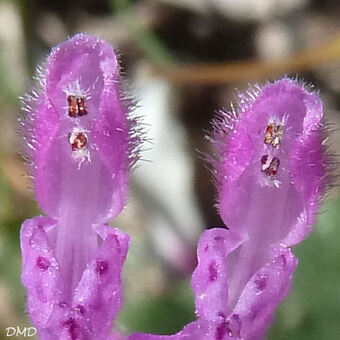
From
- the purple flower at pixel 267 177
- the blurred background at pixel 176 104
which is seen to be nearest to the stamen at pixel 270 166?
the purple flower at pixel 267 177

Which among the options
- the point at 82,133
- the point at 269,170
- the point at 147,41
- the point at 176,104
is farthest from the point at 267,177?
the point at 176,104

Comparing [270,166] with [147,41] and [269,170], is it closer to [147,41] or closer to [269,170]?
[269,170]

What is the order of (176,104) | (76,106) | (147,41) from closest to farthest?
(76,106)
(147,41)
(176,104)

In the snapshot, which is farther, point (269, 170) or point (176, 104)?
point (176, 104)

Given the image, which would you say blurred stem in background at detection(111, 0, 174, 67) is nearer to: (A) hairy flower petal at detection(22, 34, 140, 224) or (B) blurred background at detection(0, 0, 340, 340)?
(B) blurred background at detection(0, 0, 340, 340)

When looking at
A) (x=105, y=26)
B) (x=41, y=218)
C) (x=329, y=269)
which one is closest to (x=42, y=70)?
(x=41, y=218)

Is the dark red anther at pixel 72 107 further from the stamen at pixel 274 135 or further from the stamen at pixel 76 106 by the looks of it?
the stamen at pixel 274 135

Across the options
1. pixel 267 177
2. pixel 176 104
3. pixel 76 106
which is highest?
pixel 176 104

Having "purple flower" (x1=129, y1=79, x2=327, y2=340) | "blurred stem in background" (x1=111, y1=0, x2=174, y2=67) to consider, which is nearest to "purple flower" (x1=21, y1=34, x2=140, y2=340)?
"purple flower" (x1=129, y1=79, x2=327, y2=340)
